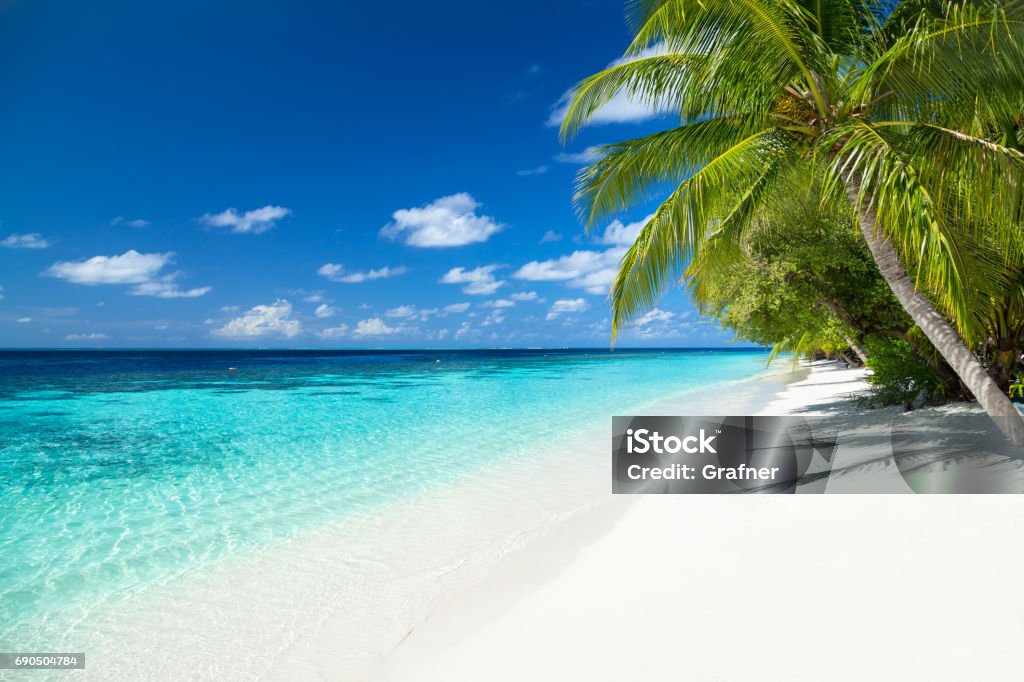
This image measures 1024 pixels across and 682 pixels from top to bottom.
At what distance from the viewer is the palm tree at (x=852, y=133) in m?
4.46

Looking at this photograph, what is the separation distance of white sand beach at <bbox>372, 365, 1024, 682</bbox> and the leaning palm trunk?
0.87 meters

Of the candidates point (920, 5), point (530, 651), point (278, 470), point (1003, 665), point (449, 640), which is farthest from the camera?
point (278, 470)

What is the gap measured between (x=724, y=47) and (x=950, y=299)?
10.9 feet

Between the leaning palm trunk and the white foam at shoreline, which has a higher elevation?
the leaning palm trunk

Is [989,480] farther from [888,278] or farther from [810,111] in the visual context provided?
[810,111]

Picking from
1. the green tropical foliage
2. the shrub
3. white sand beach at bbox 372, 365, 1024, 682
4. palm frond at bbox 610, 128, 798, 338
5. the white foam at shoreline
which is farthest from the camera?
the shrub

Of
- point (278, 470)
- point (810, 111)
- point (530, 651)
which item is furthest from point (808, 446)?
point (278, 470)

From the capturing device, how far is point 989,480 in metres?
4.97

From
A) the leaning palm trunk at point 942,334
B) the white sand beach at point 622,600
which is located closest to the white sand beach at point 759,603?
the white sand beach at point 622,600

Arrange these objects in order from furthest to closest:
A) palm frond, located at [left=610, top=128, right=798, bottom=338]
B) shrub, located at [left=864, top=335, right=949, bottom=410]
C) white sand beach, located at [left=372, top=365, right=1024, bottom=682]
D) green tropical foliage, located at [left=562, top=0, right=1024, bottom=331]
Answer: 1. shrub, located at [left=864, top=335, right=949, bottom=410]
2. palm frond, located at [left=610, top=128, right=798, bottom=338]
3. green tropical foliage, located at [left=562, top=0, right=1024, bottom=331]
4. white sand beach, located at [left=372, top=365, right=1024, bottom=682]

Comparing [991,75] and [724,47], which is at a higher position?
[724,47]

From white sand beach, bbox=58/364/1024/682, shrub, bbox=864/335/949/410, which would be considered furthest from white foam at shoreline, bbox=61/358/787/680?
shrub, bbox=864/335/949/410

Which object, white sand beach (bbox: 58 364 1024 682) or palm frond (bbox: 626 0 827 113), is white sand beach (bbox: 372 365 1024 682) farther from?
palm frond (bbox: 626 0 827 113)

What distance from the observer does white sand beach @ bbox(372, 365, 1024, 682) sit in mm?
2656
